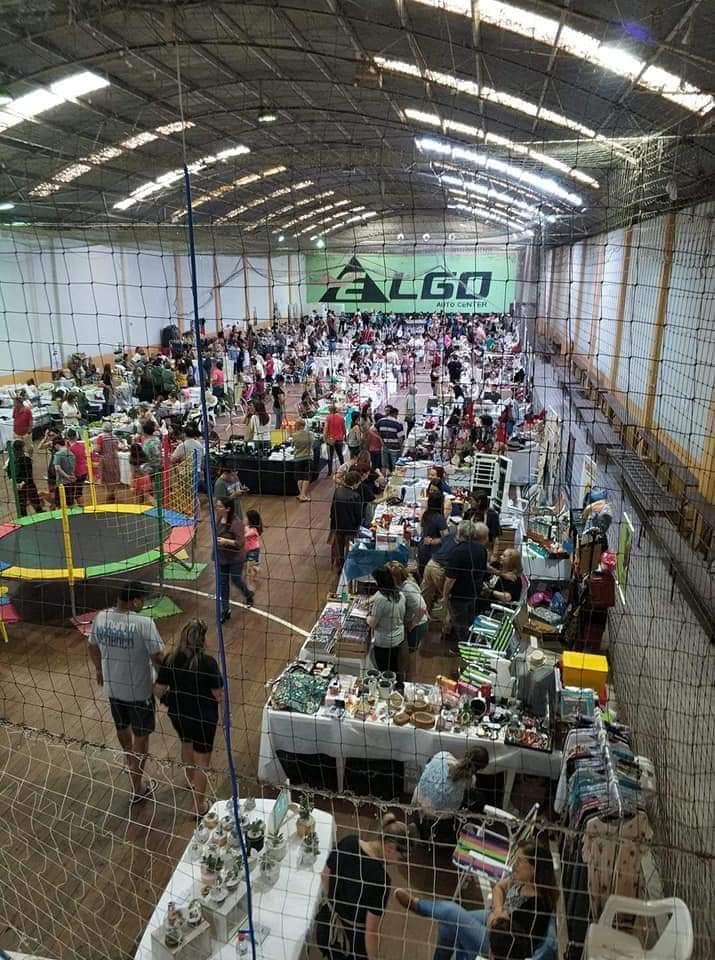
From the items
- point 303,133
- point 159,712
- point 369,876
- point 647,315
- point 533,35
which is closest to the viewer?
point 369,876

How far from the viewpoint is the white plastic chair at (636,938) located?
2.20 meters

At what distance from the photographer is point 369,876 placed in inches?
101

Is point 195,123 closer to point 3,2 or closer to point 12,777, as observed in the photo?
point 3,2

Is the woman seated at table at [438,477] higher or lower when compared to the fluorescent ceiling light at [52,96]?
lower

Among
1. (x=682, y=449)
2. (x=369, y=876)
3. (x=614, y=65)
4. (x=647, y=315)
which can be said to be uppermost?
(x=614, y=65)

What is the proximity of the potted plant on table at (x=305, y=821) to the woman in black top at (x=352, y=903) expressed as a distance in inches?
7.7

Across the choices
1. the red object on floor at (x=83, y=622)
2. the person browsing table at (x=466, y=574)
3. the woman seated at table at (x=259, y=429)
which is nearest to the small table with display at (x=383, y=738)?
the person browsing table at (x=466, y=574)

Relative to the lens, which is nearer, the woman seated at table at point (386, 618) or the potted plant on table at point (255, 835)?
the potted plant on table at point (255, 835)

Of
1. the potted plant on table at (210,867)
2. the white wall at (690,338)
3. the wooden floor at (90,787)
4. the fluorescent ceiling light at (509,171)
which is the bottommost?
the wooden floor at (90,787)

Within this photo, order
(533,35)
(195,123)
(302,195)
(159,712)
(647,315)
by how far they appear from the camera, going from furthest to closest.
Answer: (302,195) < (195,123) < (647,315) < (533,35) < (159,712)

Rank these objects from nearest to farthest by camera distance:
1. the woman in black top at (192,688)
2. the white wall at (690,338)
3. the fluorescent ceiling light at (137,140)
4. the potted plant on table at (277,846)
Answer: the potted plant on table at (277,846) < the woman in black top at (192,688) < the white wall at (690,338) < the fluorescent ceiling light at (137,140)

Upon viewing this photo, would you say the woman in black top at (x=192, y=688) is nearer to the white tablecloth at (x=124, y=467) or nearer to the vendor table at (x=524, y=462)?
the white tablecloth at (x=124, y=467)

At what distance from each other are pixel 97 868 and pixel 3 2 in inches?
290

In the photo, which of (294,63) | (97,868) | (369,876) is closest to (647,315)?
(294,63)
